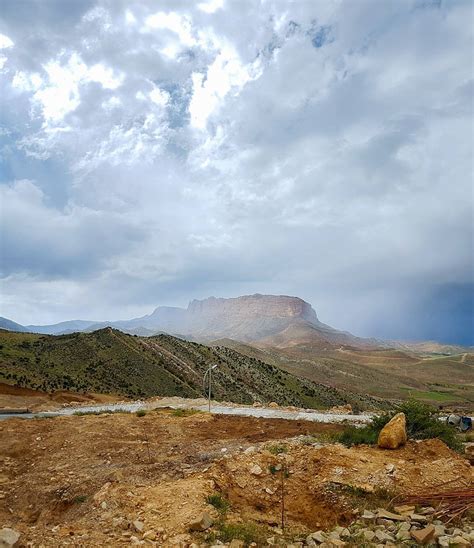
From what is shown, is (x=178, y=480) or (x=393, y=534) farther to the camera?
(x=178, y=480)

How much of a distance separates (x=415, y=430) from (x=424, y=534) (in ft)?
25.7

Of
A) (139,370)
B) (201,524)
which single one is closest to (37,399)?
(139,370)

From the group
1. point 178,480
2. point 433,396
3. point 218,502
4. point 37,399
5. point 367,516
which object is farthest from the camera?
point 433,396

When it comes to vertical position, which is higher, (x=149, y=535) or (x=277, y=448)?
(x=277, y=448)

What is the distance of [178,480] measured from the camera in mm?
11188

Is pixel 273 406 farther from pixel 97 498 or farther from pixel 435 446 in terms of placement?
pixel 97 498

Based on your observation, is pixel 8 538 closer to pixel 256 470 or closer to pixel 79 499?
pixel 79 499

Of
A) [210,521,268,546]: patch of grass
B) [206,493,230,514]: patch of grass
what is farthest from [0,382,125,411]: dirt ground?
[210,521,268,546]: patch of grass

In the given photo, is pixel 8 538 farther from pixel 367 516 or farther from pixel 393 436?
pixel 393 436

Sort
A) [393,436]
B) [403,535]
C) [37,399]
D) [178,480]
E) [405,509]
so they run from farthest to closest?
[37,399]
[393,436]
[178,480]
[405,509]
[403,535]

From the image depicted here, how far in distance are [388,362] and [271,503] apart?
162838 mm

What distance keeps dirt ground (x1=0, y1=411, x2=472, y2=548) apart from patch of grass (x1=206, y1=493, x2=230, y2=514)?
14cm

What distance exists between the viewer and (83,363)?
50.2 meters

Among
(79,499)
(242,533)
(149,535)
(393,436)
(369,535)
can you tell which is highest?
(393,436)
